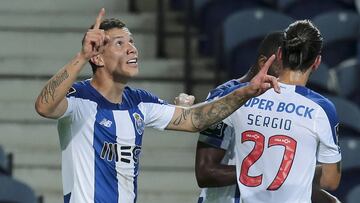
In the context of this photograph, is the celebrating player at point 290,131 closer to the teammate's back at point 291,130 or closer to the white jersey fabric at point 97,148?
the teammate's back at point 291,130

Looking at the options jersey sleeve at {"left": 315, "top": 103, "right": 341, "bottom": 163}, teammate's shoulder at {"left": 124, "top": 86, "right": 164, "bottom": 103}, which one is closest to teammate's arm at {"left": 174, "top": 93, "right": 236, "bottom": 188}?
teammate's shoulder at {"left": 124, "top": 86, "right": 164, "bottom": 103}

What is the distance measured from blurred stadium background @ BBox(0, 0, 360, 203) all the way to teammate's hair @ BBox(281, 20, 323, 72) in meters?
3.17

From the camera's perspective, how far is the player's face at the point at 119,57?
5.86 m

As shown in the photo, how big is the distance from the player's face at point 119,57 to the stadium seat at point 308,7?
499 centimetres

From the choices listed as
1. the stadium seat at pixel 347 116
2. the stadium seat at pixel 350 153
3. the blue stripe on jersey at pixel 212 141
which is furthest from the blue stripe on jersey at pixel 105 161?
the stadium seat at pixel 347 116

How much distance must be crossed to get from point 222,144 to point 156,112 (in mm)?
327

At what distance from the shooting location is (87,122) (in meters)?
5.81

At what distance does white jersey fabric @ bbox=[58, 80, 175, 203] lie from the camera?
5777mm

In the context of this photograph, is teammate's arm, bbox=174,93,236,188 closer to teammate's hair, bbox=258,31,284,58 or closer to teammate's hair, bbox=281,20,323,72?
teammate's hair, bbox=258,31,284,58

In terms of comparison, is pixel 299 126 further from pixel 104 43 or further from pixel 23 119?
pixel 23 119

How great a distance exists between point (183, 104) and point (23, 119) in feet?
12.6

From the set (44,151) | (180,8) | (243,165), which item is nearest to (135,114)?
(243,165)

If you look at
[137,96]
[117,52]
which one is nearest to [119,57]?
[117,52]

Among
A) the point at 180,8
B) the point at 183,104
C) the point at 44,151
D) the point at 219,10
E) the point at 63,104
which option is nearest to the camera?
the point at 63,104
